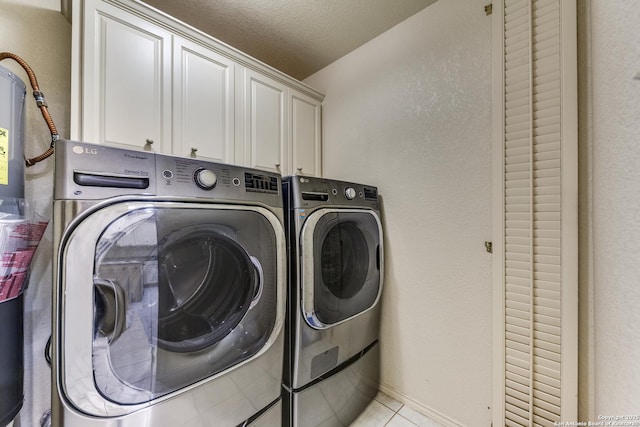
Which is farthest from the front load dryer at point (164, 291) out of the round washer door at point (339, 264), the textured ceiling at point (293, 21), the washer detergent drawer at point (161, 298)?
the textured ceiling at point (293, 21)

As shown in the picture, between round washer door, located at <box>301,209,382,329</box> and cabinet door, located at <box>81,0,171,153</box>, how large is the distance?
91 cm

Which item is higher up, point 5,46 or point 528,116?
point 5,46

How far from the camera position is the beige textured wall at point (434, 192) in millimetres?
1268

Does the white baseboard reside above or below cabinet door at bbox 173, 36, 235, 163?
below

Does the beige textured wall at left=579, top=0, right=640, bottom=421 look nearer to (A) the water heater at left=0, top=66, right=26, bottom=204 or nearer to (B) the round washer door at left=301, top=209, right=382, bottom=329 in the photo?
(B) the round washer door at left=301, top=209, right=382, bottom=329

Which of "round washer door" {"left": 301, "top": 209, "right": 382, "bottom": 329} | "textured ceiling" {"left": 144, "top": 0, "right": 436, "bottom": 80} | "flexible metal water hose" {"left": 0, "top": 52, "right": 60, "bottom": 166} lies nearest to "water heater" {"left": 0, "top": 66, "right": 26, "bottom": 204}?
"flexible metal water hose" {"left": 0, "top": 52, "right": 60, "bottom": 166}

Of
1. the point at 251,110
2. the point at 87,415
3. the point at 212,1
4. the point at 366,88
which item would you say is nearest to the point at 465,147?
the point at 366,88

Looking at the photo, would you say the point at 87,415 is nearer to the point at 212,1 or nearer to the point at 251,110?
the point at 251,110

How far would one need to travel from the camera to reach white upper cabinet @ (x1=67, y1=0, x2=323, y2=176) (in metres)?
1.06

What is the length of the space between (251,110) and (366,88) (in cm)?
83

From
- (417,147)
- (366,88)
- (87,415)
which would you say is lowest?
(87,415)

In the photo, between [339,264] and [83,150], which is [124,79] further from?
[339,264]

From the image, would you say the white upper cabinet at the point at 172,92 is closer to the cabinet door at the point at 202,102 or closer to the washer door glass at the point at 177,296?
the cabinet door at the point at 202,102

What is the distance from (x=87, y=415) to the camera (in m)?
0.66
